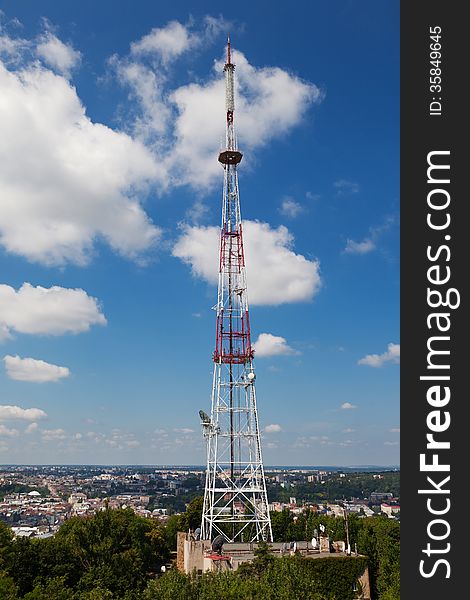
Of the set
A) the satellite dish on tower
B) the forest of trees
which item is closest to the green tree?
the forest of trees

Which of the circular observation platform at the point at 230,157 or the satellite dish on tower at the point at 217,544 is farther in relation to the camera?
the circular observation platform at the point at 230,157

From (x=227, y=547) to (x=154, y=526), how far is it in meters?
23.7

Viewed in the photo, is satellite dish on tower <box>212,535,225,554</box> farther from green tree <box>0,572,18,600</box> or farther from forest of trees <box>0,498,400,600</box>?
green tree <box>0,572,18,600</box>

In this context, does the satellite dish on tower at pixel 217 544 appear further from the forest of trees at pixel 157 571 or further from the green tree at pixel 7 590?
Answer: the green tree at pixel 7 590

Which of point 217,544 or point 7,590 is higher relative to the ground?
point 7,590

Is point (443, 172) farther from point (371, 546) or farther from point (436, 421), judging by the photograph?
point (371, 546)

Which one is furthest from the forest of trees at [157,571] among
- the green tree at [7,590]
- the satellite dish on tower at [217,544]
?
the satellite dish on tower at [217,544]

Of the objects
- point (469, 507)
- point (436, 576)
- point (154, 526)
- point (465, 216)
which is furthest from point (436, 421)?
point (154, 526)

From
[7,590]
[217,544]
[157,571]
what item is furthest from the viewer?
[157,571]

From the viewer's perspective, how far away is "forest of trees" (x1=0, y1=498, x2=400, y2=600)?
25.0 metres

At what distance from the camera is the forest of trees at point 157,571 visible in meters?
25.0

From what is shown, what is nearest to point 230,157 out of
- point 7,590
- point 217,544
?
point 217,544

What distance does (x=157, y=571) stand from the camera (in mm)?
50188

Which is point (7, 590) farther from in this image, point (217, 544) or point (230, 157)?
point (230, 157)
